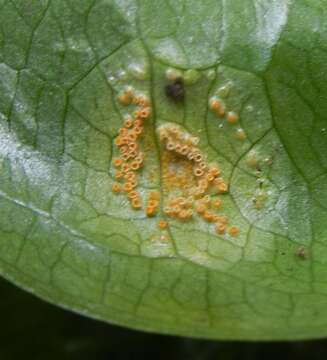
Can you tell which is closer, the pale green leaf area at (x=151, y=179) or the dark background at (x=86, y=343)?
the pale green leaf area at (x=151, y=179)

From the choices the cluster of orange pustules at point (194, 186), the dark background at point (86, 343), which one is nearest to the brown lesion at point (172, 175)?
the cluster of orange pustules at point (194, 186)

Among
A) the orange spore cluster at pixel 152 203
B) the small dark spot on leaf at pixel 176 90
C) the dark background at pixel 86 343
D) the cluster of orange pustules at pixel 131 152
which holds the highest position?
the small dark spot on leaf at pixel 176 90

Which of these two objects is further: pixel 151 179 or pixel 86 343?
pixel 86 343

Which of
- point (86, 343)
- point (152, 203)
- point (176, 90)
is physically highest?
point (176, 90)

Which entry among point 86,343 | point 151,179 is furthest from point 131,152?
point 86,343

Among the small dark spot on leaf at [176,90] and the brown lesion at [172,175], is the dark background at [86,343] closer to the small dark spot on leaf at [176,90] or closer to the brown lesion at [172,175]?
the brown lesion at [172,175]

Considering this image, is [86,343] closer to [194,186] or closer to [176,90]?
[194,186]
